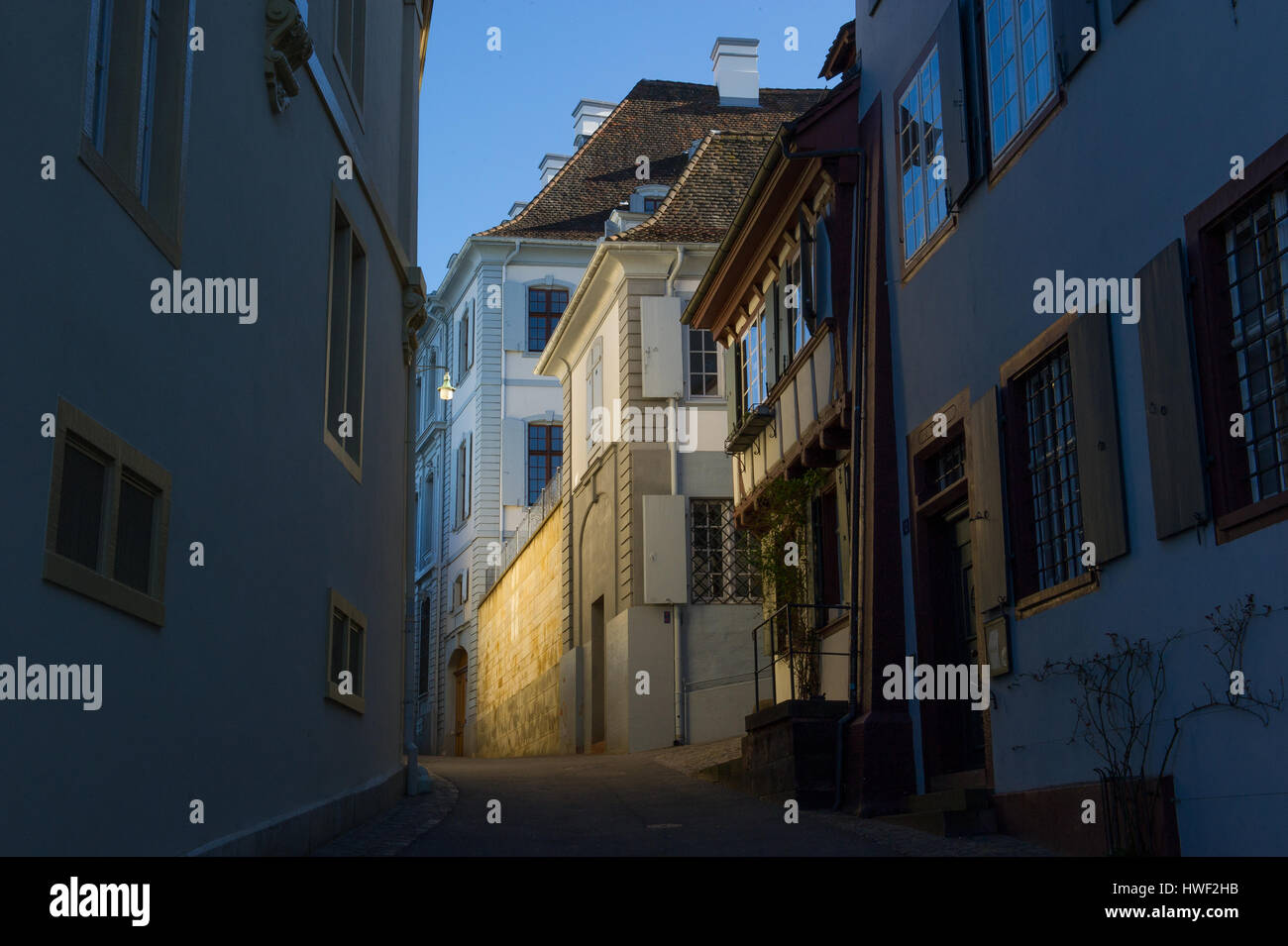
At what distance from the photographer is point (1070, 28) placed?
32.6 feet

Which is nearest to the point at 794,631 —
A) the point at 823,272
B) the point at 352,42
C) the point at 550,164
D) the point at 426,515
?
the point at 823,272

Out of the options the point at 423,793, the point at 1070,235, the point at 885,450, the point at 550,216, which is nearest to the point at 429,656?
the point at 550,216

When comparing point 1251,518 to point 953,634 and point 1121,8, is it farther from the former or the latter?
point 953,634

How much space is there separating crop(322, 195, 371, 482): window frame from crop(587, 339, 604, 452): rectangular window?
1400cm

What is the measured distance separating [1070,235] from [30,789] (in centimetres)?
714

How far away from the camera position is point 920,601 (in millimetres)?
13133

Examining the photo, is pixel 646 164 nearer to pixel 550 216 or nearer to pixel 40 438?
pixel 550 216

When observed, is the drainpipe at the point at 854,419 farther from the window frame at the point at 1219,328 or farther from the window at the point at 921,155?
the window frame at the point at 1219,328

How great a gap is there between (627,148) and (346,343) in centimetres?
2724

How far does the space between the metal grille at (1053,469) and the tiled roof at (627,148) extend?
93.5 feet

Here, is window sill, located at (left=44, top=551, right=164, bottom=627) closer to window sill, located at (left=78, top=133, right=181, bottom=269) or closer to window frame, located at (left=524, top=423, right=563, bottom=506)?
window sill, located at (left=78, top=133, right=181, bottom=269)

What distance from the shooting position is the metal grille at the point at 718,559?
24.9m
